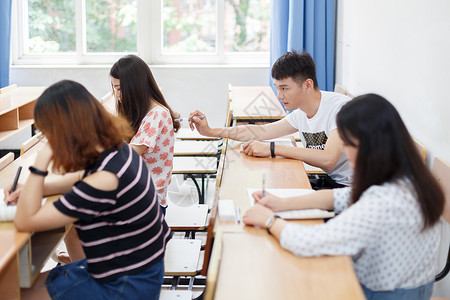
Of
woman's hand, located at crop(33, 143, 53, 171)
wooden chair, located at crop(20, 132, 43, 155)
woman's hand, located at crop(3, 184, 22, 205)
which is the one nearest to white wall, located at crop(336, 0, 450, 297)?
woman's hand, located at crop(33, 143, 53, 171)

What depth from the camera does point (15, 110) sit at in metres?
3.79

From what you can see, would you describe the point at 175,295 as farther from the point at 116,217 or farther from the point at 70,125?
the point at 70,125

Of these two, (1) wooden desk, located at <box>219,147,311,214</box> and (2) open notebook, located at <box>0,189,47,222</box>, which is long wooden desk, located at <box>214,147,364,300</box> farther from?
(2) open notebook, located at <box>0,189,47,222</box>

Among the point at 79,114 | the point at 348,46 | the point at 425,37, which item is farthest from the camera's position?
the point at 348,46

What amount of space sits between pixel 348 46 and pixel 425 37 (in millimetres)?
1605

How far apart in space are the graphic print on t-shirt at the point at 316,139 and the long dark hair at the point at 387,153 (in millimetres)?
1160

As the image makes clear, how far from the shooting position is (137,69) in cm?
236

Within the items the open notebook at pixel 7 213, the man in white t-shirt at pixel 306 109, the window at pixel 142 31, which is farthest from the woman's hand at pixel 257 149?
the window at pixel 142 31

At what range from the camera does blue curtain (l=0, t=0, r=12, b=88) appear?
4.44 meters

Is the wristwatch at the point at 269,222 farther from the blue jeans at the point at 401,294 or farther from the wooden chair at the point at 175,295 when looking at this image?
the wooden chair at the point at 175,295

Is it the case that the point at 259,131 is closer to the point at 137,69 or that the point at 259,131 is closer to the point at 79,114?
the point at 137,69

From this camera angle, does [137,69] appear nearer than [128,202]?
No

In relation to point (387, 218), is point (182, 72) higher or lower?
higher

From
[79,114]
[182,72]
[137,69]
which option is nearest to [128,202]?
[79,114]
